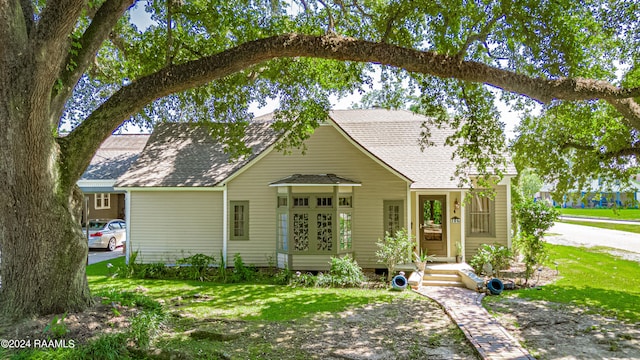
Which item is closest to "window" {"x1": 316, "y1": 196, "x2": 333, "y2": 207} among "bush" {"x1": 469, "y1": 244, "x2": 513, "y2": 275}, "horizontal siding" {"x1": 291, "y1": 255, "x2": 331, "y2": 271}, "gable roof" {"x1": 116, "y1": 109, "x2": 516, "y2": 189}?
"horizontal siding" {"x1": 291, "y1": 255, "x2": 331, "y2": 271}

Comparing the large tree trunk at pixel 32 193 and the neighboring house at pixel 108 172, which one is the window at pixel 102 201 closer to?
the neighboring house at pixel 108 172

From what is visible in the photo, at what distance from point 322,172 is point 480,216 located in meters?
6.15

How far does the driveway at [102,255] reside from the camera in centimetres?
1769

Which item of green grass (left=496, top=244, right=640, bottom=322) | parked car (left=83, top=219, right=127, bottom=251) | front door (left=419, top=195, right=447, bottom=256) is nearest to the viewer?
green grass (left=496, top=244, right=640, bottom=322)

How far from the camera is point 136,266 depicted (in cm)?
1403

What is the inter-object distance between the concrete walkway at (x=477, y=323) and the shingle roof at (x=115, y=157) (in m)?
16.8

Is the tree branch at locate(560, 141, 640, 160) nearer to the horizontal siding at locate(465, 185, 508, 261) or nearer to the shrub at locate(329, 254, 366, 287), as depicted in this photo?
the horizontal siding at locate(465, 185, 508, 261)

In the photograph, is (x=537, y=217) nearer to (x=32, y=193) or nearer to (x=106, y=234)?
(x=32, y=193)

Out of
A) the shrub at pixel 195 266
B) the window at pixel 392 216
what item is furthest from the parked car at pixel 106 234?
the window at pixel 392 216

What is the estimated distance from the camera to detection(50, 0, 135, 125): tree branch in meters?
7.46

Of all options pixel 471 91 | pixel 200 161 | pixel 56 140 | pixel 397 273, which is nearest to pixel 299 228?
pixel 397 273

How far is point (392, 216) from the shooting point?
46.9ft

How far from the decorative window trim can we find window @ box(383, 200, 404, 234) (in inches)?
117

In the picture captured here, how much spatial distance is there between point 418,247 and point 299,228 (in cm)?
444
